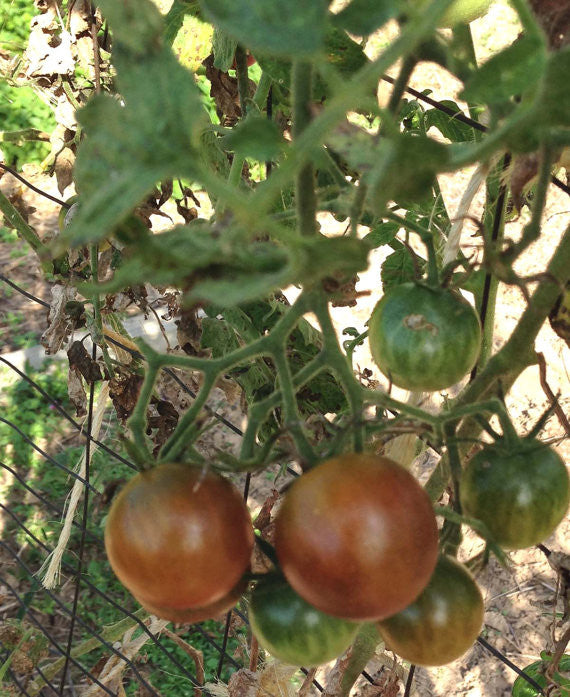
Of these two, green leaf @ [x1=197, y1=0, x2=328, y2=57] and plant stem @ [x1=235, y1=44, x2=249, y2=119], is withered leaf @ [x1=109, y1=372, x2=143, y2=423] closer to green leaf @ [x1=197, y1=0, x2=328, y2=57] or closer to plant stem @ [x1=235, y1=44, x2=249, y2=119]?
plant stem @ [x1=235, y1=44, x2=249, y2=119]

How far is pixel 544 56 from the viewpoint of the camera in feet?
1.05

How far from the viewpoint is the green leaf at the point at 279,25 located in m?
0.28

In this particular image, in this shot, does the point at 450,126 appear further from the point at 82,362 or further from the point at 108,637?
the point at 108,637

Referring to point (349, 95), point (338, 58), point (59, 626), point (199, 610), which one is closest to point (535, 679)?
point (199, 610)

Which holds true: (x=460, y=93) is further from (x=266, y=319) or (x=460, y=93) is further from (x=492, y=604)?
(x=492, y=604)

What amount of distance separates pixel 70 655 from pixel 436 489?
41.1 inches

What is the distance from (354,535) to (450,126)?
62cm

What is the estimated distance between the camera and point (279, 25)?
284 mm

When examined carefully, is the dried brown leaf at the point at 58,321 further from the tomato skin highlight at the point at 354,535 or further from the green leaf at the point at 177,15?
the tomato skin highlight at the point at 354,535

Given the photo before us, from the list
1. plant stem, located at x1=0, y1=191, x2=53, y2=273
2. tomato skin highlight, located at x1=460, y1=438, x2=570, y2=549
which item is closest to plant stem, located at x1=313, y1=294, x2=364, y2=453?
tomato skin highlight, located at x1=460, y1=438, x2=570, y2=549

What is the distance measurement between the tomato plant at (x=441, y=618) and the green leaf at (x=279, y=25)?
38cm

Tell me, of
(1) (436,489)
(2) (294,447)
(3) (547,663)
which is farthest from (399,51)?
(3) (547,663)

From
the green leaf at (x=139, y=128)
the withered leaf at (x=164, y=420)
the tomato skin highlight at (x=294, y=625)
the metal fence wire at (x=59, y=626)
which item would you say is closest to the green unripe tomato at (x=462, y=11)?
the green leaf at (x=139, y=128)

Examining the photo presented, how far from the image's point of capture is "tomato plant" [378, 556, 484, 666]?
20.5 inches
